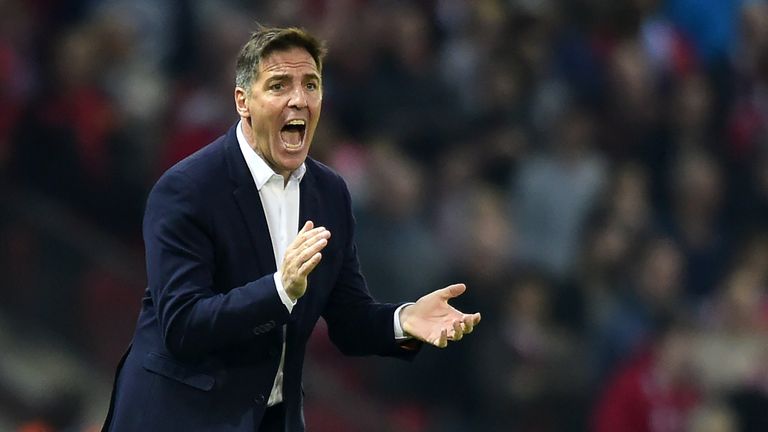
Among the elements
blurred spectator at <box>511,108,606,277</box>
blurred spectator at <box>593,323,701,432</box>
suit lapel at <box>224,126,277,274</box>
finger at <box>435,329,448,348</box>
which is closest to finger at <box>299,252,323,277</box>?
suit lapel at <box>224,126,277,274</box>

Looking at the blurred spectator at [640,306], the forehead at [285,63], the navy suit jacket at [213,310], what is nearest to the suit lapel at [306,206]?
the navy suit jacket at [213,310]

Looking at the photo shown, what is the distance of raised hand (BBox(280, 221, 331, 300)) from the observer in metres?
2.41

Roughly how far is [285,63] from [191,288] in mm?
441

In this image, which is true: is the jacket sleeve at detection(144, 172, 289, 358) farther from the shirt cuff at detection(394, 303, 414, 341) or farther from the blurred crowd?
the blurred crowd

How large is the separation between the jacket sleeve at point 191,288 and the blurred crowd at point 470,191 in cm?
251

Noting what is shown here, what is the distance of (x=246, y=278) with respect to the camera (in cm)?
262

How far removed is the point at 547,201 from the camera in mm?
5934

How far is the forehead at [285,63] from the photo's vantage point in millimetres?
2586

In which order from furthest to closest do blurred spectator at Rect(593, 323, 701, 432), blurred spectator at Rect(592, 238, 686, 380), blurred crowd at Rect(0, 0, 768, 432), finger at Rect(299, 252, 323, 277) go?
blurred spectator at Rect(592, 238, 686, 380) < blurred spectator at Rect(593, 323, 701, 432) < blurred crowd at Rect(0, 0, 768, 432) < finger at Rect(299, 252, 323, 277)

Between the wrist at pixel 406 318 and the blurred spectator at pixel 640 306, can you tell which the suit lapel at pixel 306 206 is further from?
the blurred spectator at pixel 640 306

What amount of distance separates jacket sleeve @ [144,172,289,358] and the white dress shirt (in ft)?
0.44

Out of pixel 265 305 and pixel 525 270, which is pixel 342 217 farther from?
pixel 525 270

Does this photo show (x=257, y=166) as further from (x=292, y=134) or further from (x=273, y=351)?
(x=273, y=351)

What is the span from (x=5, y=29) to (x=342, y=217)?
3133 mm
